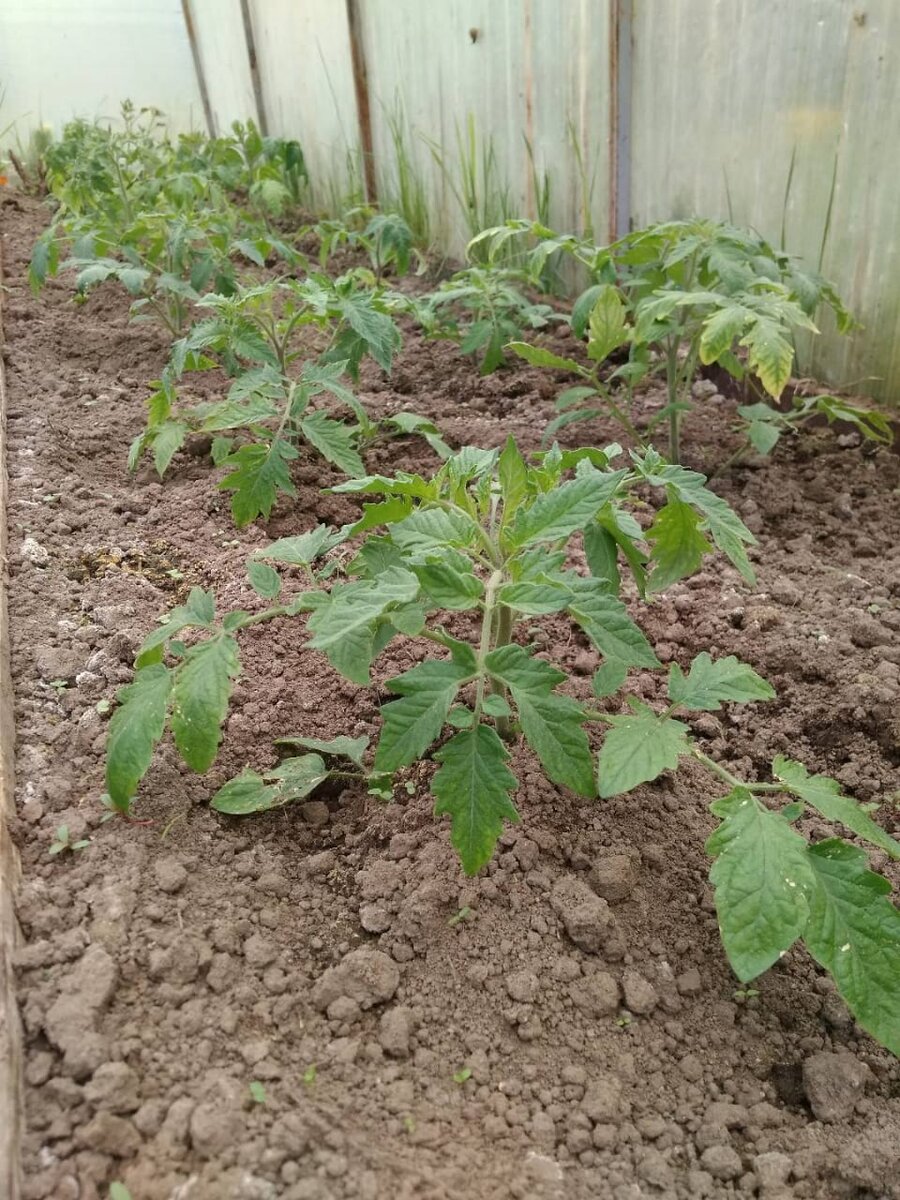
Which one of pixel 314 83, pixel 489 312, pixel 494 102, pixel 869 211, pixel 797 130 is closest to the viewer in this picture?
pixel 869 211

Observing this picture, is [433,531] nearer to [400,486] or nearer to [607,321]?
Answer: [400,486]

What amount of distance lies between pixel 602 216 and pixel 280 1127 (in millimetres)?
3267

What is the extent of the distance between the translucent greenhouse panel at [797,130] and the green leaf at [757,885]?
6.52 feet

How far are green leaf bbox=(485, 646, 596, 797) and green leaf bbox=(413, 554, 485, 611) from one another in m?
0.08

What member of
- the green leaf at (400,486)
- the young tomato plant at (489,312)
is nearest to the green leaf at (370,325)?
the young tomato plant at (489,312)

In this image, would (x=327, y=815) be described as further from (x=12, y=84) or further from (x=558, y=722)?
(x=12, y=84)

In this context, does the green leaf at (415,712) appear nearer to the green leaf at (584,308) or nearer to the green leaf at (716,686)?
the green leaf at (716,686)

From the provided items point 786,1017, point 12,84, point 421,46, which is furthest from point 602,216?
point 12,84

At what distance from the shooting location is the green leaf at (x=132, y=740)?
1.18 m

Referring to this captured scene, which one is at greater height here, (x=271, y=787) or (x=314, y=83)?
(x=314, y=83)

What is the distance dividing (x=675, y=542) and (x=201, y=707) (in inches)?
29.0

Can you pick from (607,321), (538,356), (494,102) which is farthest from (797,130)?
(494,102)

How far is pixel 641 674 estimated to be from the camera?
170cm

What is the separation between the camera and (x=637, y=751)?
1.14 m
